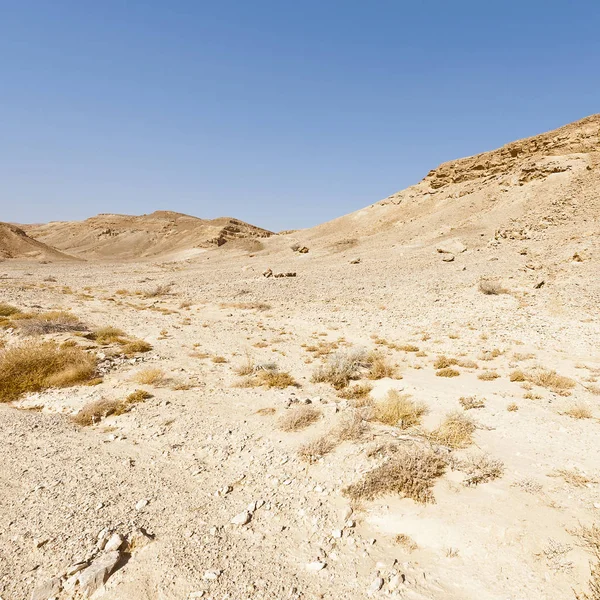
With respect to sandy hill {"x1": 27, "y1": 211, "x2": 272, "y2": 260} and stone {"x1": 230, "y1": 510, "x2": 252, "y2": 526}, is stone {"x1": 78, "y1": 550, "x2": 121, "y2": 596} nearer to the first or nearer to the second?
stone {"x1": 230, "y1": 510, "x2": 252, "y2": 526}

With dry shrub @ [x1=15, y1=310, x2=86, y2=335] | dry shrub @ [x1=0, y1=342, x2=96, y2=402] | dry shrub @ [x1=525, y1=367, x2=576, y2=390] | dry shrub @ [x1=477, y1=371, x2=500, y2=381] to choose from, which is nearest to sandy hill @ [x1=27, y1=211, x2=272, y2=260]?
dry shrub @ [x1=15, y1=310, x2=86, y2=335]

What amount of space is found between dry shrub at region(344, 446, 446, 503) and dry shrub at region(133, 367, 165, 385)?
564 cm

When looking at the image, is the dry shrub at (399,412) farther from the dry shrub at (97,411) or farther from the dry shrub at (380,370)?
the dry shrub at (97,411)

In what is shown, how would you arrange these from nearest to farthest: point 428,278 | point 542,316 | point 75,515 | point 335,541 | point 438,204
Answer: point 335,541 → point 75,515 → point 542,316 → point 428,278 → point 438,204

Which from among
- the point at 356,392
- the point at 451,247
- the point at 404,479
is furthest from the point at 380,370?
the point at 451,247

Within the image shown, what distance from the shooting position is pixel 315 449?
5430mm

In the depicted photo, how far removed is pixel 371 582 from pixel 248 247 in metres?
55.6

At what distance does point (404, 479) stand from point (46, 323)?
43.3 feet

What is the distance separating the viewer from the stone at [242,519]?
409 cm

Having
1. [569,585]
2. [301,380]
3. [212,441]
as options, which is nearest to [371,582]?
[569,585]

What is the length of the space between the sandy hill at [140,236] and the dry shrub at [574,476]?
5773cm

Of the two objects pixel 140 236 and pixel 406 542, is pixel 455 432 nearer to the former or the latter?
pixel 406 542

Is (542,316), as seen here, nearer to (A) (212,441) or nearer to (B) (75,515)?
(A) (212,441)

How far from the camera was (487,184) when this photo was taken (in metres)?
39.1
